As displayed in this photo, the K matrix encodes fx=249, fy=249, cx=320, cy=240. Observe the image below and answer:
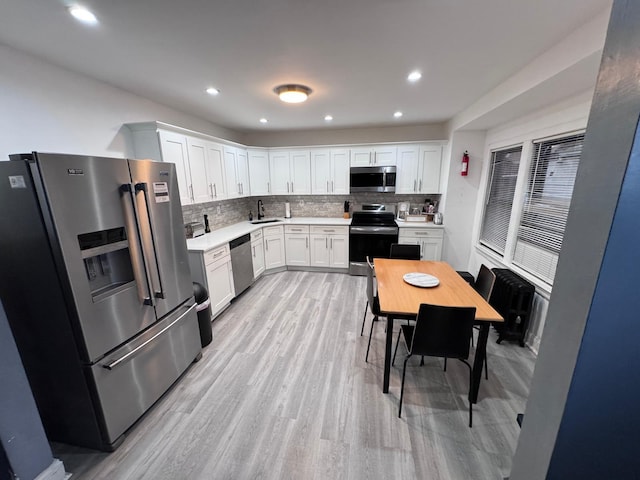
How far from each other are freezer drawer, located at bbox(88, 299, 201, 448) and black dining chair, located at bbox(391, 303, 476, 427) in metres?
1.81

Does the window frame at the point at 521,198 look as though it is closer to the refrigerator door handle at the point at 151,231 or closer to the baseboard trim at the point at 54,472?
the refrigerator door handle at the point at 151,231

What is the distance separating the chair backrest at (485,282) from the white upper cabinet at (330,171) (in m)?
2.78

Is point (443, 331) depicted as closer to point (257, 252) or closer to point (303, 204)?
point (257, 252)

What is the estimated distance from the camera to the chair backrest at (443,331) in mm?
1643

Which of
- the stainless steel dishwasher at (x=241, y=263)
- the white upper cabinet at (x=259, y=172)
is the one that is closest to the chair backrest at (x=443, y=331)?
the stainless steel dishwasher at (x=241, y=263)

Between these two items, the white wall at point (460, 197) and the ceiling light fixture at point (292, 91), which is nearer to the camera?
the ceiling light fixture at point (292, 91)

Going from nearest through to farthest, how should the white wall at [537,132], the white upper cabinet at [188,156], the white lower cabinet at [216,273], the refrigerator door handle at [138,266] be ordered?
the refrigerator door handle at [138,266], the white wall at [537,132], the white upper cabinet at [188,156], the white lower cabinet at [216,273]

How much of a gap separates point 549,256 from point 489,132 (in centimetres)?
211

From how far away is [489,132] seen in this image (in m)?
3.60

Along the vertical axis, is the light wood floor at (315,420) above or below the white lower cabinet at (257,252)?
below

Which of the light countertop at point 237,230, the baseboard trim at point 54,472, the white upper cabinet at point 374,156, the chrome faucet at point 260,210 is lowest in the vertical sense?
the baseboard trim at point 54,472

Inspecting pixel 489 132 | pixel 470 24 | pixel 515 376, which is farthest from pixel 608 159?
pixel 489 132

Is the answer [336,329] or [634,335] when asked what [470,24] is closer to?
[634,335]

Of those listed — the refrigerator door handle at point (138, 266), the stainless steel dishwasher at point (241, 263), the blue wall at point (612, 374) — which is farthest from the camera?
the stainless steel dishwasher at point (241, 263)
